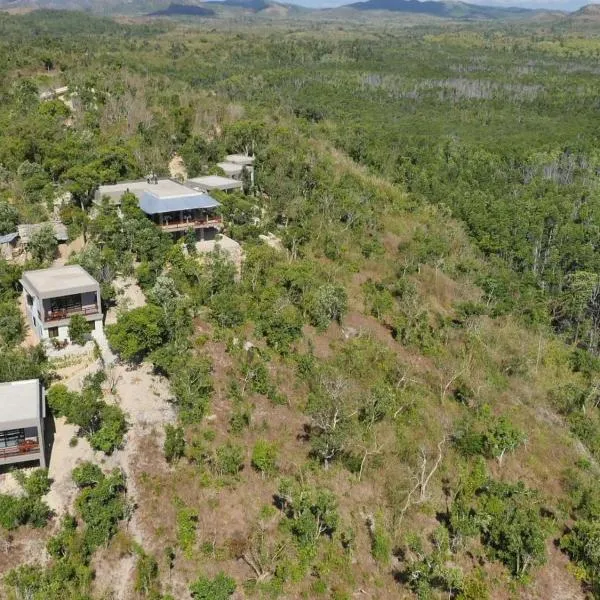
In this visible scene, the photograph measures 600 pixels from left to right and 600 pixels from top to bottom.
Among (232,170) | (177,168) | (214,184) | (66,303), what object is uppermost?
(232,170)

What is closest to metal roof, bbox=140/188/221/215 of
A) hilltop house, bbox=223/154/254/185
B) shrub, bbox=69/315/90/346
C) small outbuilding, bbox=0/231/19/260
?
small outbuilding, bbox=0/231/19/260

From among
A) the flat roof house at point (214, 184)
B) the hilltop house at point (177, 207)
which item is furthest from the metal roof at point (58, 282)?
the flat roof house at point (214, 184)

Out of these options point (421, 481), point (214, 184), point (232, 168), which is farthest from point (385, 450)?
point (232, 168)

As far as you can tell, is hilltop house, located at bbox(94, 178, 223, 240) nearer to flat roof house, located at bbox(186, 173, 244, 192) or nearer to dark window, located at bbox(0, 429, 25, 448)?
flat roof house, located at bbox(186, 173, 244, 192)

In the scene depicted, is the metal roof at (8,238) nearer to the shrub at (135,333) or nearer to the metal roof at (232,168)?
the shrub at (135,333)

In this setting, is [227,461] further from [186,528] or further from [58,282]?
[58,282]

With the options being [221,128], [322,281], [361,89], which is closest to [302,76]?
[361,89]
